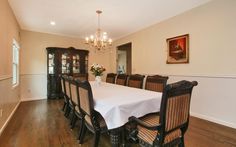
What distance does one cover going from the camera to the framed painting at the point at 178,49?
11.2 feet

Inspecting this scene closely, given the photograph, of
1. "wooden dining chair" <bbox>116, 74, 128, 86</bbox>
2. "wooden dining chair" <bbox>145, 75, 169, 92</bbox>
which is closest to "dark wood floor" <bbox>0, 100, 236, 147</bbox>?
"wooden dining chair" <bbox>145, 75, 169, 92</bbox>

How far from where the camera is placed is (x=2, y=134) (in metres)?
2.38

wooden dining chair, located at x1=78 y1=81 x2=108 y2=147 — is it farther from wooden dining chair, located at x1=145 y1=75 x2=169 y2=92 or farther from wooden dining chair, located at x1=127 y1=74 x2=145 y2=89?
wooden dining chair, located at x1=127 y1=74 x2=145 y2=89

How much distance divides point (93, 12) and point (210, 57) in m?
2.91

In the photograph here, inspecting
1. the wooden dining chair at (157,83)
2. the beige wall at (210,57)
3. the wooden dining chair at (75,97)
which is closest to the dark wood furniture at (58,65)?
the wooden dining chair at (75,97)

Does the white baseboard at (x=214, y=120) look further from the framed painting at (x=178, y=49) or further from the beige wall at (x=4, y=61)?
the beige wall at (x=4, y=61)

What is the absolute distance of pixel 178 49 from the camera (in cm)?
359

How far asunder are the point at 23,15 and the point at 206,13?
4530 millimetres

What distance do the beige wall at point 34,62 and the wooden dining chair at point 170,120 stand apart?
190 inches

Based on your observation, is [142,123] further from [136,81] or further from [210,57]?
[210,57]

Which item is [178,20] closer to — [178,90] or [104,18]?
[104,18]

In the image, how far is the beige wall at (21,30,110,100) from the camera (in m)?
4.92

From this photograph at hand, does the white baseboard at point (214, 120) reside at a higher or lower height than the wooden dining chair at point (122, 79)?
lower

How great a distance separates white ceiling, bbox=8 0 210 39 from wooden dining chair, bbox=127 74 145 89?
5.32 feet
